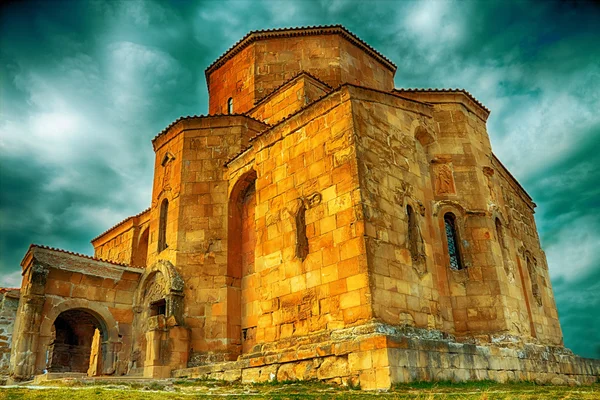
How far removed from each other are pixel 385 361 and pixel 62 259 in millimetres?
9995

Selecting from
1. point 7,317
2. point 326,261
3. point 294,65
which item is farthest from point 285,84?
point 7,317

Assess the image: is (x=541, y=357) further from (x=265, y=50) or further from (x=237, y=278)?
(x=265, y=50)

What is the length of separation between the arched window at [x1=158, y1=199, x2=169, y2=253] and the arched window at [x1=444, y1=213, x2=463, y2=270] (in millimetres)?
7930

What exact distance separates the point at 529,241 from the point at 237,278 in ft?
30.0

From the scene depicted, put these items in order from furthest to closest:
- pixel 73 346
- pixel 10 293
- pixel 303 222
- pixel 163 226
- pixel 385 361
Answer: pixel 73 346
pixel 163 226
pixel 10 293
pixel 303 222
pixel 385 361

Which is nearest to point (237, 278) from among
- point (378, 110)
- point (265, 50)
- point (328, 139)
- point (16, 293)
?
point (328, 139)

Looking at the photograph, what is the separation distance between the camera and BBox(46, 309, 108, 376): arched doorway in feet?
60.7

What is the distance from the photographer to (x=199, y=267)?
13141 millimetres

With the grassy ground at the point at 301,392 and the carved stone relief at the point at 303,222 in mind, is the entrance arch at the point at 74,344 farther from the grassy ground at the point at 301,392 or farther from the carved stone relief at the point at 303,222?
the carved stone relief at the point at 303,222

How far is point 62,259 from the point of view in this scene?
44.7 ft

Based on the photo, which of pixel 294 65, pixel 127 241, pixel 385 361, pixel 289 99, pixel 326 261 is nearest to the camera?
pixel 385 361

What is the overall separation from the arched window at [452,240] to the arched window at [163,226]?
7.93m

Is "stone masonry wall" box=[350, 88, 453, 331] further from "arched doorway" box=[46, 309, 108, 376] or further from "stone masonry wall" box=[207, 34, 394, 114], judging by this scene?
"arched doorway" box=[46, 309, 108, 376]

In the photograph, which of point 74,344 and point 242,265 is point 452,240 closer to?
point 242,265
